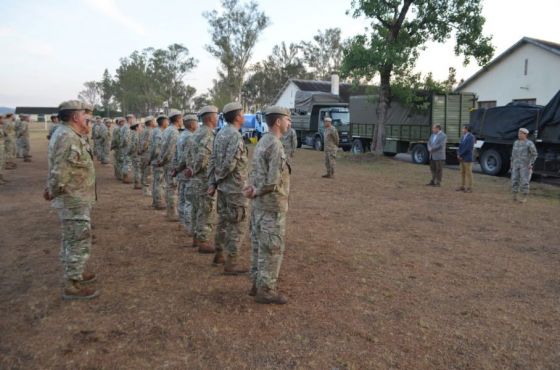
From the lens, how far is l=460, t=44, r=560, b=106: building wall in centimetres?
2452

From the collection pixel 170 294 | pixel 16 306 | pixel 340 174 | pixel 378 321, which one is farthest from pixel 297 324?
pixel 340 174

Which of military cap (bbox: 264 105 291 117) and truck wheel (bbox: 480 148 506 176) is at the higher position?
military cap (bbox: 264 105 291 117)

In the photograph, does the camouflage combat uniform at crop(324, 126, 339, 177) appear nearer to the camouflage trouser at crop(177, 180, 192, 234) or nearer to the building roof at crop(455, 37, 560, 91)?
the camouflage trouser at crop(177, 180, 192, 234)

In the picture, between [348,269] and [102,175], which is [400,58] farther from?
[348,269]

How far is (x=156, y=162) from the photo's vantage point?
27.2 ft

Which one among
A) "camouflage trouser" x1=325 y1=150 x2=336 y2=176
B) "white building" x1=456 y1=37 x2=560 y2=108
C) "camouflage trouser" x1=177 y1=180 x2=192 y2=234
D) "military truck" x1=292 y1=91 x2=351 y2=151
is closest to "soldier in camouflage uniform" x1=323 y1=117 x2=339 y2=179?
"camouflage trouser" x1=325 y1=150 x2=336 y2=176

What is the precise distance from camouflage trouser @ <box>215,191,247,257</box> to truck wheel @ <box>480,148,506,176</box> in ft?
41.2

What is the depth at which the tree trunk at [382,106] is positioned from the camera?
1947cm

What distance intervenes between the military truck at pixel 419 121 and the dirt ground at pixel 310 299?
10.1 m

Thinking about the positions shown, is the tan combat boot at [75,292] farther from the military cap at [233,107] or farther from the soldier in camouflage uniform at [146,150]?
the soldier in camouflage uniform at [146,150]

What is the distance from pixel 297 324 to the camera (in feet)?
13.3

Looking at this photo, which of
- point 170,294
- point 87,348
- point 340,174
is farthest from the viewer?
point 340,174

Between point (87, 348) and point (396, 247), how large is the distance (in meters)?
4.42

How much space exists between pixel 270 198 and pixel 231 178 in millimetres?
1052
